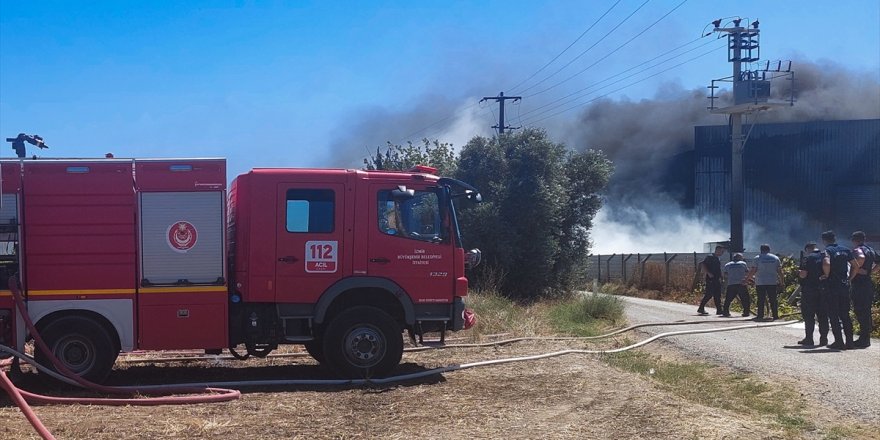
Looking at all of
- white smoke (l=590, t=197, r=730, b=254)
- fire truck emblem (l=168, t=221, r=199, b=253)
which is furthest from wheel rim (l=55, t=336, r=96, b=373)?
white smoke (l=590, t=197, r=730, b=254)

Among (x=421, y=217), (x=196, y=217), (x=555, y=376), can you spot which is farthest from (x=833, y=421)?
(x=196, y=217)

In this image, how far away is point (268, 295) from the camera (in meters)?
10.0

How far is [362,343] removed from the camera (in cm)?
1025

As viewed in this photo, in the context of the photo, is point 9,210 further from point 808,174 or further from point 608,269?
point 808,174

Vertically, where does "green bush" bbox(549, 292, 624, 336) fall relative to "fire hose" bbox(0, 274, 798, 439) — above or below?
below

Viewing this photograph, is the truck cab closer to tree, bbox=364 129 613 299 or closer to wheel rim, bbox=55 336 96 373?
wheel rim, bbox=55 336 96 373

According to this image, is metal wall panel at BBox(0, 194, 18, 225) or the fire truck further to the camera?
the fire truck

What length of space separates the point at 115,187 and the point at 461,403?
15.0 feet

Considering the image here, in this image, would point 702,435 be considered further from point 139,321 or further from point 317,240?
point 139,321

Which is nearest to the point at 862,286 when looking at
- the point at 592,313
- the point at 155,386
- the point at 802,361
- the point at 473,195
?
the point at 802,361

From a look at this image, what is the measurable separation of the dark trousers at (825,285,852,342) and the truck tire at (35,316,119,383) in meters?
10.9

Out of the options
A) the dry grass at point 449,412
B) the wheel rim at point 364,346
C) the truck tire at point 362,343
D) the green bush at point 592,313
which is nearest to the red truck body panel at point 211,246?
the truck tire at point 362,343

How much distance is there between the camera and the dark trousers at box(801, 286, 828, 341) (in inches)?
553

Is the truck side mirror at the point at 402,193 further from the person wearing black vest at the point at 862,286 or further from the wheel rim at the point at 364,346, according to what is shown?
the person wearing black vest at the point at 862,286
